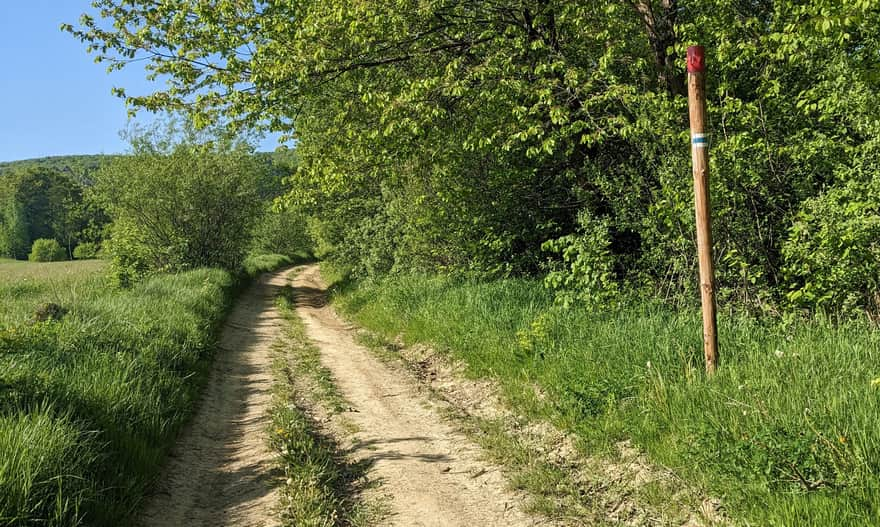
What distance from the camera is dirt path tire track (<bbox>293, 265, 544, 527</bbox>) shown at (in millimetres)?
4344

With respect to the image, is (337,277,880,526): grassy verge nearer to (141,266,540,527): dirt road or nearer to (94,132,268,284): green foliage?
(141,266,540,527): dirt road

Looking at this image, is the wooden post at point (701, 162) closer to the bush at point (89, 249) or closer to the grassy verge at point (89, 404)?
the grassy verge at point (89, 404)

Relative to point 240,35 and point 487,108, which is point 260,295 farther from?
point 487,108

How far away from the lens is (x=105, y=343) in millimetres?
7457

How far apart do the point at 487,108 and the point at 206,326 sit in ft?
22.8

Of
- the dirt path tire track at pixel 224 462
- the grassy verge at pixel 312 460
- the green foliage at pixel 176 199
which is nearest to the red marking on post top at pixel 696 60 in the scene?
the grassy verge at pixel 312 460

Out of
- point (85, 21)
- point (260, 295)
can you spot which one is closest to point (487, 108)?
point (85, 21)

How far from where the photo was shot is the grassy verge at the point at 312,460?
4.36 m

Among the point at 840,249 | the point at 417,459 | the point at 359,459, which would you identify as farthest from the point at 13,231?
the point at 840,249

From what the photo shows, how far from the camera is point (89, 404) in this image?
540 centimetres

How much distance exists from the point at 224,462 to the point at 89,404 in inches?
53.0

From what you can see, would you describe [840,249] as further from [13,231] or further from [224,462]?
[13,231]

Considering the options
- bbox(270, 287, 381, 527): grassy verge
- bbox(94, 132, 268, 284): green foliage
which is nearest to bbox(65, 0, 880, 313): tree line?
bbox(270, 287, 381, 527): grassy verge

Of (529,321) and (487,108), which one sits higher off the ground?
(487,108)
